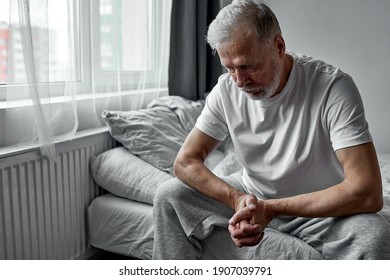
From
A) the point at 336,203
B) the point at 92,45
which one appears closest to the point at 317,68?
the point at 336,203

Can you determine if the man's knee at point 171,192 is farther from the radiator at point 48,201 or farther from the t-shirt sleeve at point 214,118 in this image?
the radiator at point 48,201

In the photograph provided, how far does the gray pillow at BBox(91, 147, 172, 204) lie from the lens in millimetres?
1688

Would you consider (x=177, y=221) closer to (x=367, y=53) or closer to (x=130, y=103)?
(x=130, y=103)

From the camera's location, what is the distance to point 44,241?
60.5 inches

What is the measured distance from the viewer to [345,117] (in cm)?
115

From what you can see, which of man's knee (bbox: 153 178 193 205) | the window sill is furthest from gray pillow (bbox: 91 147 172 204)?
man's knee (bbox: 153 178 193 205)

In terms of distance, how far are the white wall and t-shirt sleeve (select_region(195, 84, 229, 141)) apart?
1.71m

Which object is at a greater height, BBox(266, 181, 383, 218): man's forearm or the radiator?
BBox(266, 181, 383, 218): man's forearm

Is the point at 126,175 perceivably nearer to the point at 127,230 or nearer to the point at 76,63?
the point at 127,230

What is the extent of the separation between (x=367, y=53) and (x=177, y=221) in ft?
6.55

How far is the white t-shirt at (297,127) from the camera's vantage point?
1.17 metres

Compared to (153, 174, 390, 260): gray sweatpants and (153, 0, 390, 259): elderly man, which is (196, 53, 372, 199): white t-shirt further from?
(153, 174, 390, 260): gray sweatpants

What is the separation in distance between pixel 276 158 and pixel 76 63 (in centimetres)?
97
